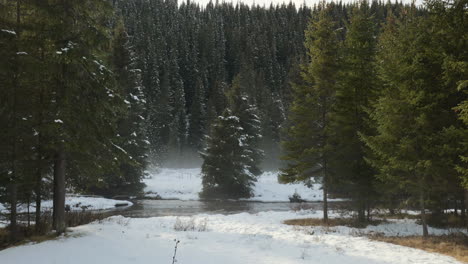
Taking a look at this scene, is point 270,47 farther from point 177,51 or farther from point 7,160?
point 7,160

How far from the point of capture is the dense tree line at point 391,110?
45.2 ft

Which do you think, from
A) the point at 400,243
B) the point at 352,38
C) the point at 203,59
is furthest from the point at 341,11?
the point at 400,243

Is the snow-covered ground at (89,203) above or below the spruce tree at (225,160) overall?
below

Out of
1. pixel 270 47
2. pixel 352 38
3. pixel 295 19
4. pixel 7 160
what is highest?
pixel 295 19

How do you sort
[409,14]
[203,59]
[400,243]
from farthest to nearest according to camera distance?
[203,59] < [409,14] < [400,243]

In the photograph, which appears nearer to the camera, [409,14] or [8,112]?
[8,112]

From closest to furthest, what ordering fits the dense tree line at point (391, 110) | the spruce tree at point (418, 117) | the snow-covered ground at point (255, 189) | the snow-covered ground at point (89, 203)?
the dense tree line at point (391, 110)
the spruce tree at point (418, 117)
the snow-covered ground at point (89, 203)
the snow-covered ground at point (255, 189)

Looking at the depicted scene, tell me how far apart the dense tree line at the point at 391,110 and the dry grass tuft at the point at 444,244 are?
1182mm

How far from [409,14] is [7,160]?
736 inches

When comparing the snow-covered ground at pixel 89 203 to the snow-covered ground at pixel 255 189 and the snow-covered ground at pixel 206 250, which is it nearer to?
the snow-covered ground at pixel 255 189

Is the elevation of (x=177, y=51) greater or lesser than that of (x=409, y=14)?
greater

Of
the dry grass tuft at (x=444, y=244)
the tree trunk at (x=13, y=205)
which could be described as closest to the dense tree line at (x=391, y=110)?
the dry grass tuft at (x=444, y=244)

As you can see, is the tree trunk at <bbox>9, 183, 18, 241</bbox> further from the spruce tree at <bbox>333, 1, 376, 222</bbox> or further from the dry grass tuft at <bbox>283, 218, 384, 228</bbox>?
the spruce tree at <bbox>333, 1, 376, 222</bbox>

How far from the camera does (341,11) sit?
443ft
